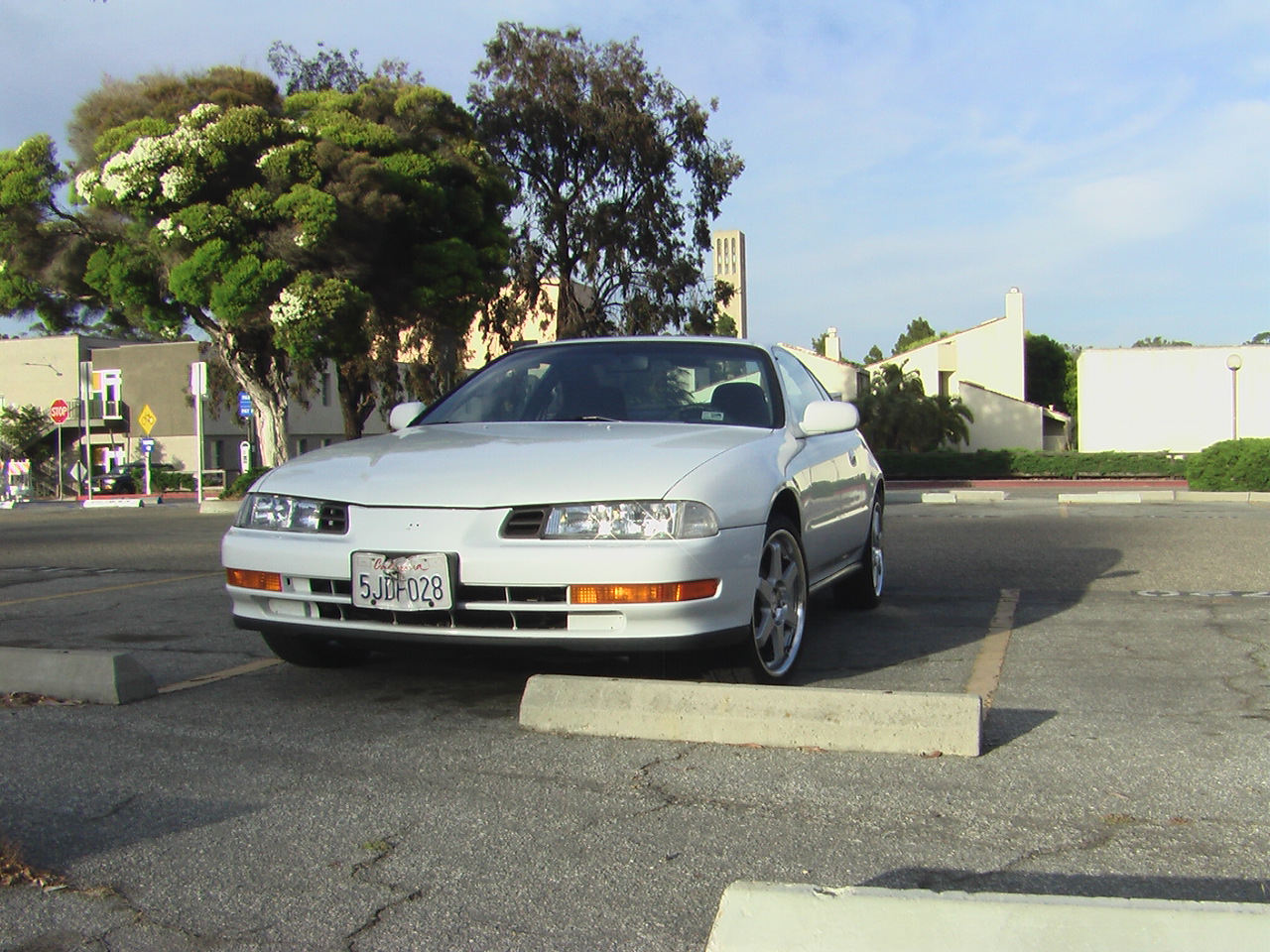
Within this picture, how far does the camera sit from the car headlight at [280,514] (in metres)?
4.33

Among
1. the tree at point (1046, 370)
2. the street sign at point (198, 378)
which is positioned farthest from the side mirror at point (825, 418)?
the tree at point (1046, 370)

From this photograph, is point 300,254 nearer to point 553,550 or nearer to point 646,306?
point 646,306

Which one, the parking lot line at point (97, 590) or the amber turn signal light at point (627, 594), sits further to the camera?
the parking lot line at point (97, 590)

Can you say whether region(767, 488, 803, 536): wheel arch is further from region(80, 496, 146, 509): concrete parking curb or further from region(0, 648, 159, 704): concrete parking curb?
region(80, 496, 146, 509): concrete parking curb

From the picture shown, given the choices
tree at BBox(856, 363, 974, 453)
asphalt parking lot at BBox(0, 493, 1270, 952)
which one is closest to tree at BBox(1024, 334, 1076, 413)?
tree at BBox(856, 363, 974, 453)

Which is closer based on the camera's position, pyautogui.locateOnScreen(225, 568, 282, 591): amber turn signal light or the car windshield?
pyautogui.locateOnScreen(225, 568, 282, 591): amber turn signal light

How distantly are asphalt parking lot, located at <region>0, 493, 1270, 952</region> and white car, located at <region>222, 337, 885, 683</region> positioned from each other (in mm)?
299

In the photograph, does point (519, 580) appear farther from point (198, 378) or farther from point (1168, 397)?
point (1168, 397)

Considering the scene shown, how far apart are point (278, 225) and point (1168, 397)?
3480 cm

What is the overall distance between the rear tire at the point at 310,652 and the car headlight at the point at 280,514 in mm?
511

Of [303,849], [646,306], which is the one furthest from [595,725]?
[646,306]

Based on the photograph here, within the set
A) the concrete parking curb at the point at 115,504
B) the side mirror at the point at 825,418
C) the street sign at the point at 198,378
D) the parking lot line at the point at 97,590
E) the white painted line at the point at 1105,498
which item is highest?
the street sign at the point at 198,378

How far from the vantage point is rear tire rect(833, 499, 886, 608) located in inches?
270

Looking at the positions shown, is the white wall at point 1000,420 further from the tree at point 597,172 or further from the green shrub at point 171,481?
the green shrub at point 171,481
